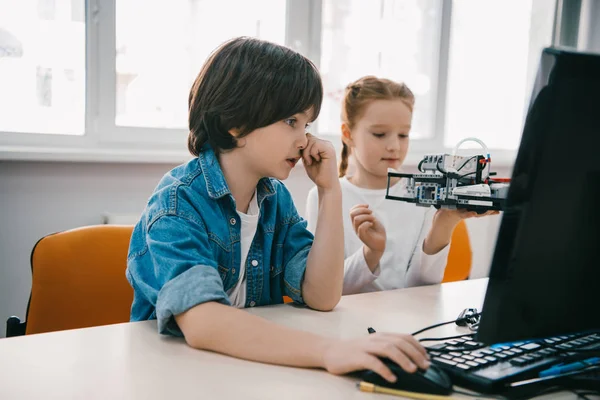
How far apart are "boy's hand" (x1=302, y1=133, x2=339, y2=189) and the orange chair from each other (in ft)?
1.51

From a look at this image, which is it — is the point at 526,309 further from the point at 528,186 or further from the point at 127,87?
the point at 127,87

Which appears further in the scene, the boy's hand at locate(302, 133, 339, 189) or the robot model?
the boy's hand at locate(302, 133, 339, 189)

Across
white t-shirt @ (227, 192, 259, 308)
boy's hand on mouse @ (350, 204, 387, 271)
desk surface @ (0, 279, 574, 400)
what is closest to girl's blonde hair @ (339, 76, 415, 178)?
boy's hand on mouse @ (350, 204, 387, 271)

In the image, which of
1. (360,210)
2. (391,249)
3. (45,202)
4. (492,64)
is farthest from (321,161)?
(492,64)

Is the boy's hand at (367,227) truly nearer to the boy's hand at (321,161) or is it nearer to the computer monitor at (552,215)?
the boy's hand at (321,161)

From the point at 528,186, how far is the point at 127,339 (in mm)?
608

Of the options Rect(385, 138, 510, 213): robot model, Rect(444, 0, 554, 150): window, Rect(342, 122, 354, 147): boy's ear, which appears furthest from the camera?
Rect(444, 0, 554, 150): window

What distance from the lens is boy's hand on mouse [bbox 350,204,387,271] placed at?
49.1 inches

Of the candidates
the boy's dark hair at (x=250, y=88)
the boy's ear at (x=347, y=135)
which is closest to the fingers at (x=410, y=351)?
the boy's dark hair at (x=250, y=88)

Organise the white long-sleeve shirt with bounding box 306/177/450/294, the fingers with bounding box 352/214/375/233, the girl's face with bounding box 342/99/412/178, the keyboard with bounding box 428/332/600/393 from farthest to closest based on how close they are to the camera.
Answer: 1. the girl's face with bounding box 342/99/412/178
2. the white long-sleeve shirt with bounding box 306/177/450/294
3. the fingers with bounding box 352/214/375/233
4. the keyboard with bounding box 428/332/600/393

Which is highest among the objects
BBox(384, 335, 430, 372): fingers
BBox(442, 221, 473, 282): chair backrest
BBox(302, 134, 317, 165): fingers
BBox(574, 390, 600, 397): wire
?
BBox(302, 134, 317, 165): fingers

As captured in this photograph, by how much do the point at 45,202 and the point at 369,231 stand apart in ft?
4.16

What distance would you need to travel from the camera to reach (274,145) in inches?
41.6

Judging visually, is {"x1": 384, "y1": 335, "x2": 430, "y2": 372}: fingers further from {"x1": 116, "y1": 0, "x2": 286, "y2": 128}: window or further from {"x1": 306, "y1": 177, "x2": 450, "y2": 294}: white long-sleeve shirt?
{"x1": 116, "y1": 0, "x2": 286, "y2": 128}: window
